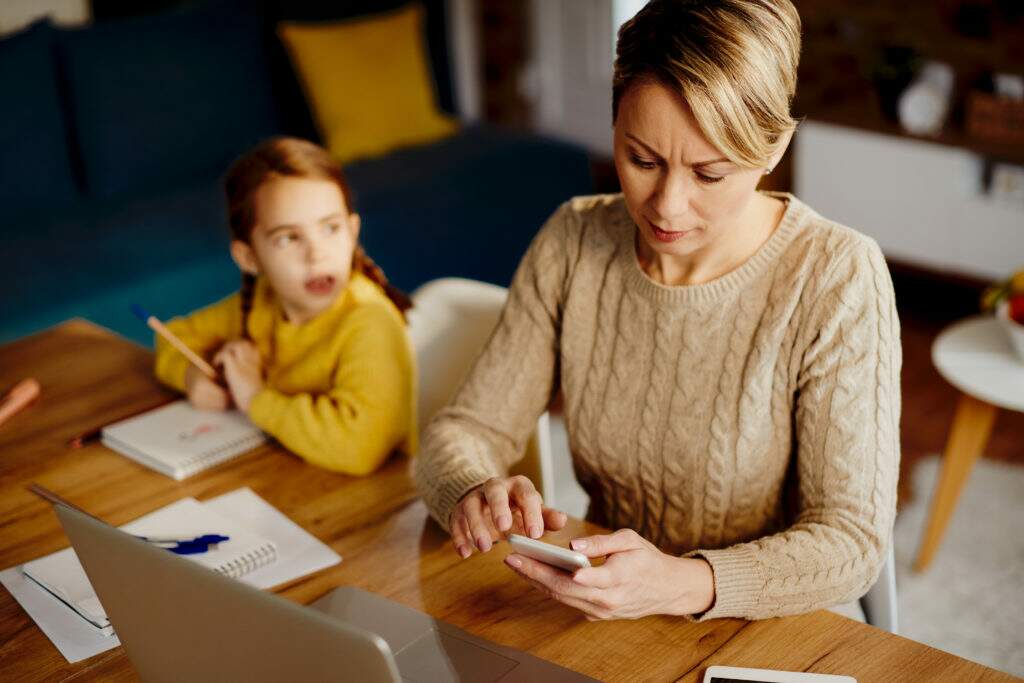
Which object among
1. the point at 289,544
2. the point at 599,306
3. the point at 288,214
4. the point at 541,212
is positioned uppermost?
the point at 288,214

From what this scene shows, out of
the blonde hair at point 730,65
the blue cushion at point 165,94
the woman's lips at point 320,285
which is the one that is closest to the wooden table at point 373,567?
the woman's lips at point 320,285

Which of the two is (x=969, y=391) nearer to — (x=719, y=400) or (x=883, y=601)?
(x=883, y=601)

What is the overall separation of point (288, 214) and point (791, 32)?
27.8 inches

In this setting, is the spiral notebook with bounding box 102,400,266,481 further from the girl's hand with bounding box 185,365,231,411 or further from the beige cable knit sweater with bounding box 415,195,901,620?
the beige cable knit sweater with bounding box 415,195,901,620

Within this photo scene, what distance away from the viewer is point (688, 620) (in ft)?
3.72

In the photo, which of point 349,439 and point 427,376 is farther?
point 427,376

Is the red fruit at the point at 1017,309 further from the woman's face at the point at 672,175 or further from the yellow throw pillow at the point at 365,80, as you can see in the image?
the yellow throw pillow at the point at 365,80

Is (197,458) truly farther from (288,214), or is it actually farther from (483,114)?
(483,114)

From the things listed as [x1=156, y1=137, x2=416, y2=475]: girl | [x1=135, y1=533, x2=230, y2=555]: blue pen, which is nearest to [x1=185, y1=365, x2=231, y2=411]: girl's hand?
[x1=156, y1=137, x2=416, y2=475]: girl

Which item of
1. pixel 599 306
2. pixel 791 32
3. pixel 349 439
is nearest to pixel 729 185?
pixel 791 32

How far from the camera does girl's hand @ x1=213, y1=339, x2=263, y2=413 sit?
5.13 feet

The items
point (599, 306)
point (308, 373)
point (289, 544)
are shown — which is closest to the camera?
point (289, 544)

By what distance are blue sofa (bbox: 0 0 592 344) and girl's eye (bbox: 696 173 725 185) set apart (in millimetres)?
2039

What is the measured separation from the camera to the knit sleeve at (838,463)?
1141 mm
